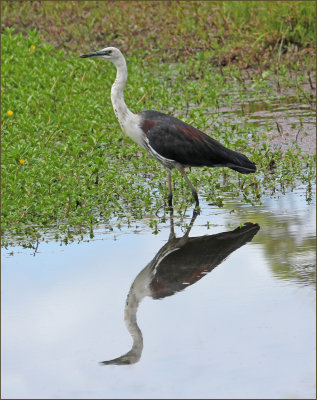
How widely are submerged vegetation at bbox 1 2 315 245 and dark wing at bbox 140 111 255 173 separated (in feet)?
1.32

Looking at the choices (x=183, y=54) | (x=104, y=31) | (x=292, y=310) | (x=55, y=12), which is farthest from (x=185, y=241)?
(x=55, y=12)

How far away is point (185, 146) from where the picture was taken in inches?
335

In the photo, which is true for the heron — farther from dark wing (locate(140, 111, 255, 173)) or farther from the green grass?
the green grass

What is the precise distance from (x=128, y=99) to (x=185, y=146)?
353cm

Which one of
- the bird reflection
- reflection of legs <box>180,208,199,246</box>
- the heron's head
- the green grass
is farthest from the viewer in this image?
the green grass

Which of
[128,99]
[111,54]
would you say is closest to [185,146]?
[111,54]

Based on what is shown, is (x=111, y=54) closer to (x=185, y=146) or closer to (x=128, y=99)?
(x=185, y=146)

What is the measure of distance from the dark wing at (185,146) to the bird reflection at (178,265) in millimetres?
675

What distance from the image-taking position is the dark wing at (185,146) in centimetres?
848

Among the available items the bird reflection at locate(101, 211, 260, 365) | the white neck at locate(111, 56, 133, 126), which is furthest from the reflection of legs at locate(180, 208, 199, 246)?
the white neck at locate(111, 56, 133, 126)

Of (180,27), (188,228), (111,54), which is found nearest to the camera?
(188,228)

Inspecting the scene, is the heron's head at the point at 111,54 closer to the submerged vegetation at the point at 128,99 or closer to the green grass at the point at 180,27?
the submerged vegetation at the point at 128,99

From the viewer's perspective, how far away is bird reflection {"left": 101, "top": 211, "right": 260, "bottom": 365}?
6.08 metres

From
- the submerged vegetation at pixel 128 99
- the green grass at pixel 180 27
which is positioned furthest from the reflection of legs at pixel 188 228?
the green grass at pixel 180 27
